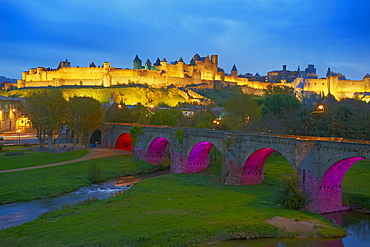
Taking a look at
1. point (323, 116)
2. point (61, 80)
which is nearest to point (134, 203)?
point (323, 116)

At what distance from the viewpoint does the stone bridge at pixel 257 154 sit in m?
28.3

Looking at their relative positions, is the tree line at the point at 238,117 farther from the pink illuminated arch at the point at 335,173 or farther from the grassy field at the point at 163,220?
the grassy field at the point at 163,220

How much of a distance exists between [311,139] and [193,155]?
20.5 metres

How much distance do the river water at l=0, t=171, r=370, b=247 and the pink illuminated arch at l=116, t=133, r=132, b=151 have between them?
2766 centimetres

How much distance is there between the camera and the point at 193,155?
159 feet

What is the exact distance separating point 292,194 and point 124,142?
4811 centimetres

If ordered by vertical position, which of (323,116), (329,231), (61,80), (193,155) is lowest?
(329,231)

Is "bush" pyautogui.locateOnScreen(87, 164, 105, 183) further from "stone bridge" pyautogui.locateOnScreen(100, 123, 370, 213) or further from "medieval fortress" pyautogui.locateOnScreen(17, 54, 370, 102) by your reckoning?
"medieval fortress" pyautogui.locateOnScreen(17, 54, 370, 102)

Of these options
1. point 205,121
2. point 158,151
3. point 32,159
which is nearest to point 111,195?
point 32,159

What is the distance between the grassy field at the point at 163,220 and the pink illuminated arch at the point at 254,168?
5.15ft

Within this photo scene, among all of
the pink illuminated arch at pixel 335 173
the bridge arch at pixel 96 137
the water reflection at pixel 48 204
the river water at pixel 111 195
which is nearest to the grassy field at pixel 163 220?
the river water at pixel 111 195

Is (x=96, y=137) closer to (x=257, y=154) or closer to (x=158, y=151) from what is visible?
(x=158, y=151)

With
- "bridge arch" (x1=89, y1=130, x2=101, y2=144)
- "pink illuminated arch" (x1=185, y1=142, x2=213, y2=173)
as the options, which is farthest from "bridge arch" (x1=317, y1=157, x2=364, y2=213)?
"bridge arch" (x1=89, y1=130, x2=101, y2=144)

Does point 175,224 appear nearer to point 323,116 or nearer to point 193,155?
point 193,155
